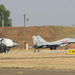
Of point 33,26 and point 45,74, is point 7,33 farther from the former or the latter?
point 45,74

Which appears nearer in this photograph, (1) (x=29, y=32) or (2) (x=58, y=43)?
(2) (x=58, y=43)

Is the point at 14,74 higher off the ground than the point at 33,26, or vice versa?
the point at 33,26


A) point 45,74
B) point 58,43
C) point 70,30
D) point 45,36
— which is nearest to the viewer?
point 45,74

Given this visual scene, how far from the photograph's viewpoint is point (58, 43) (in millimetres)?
61625

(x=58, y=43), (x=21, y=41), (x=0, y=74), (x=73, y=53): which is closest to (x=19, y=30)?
(x=21, y=41)

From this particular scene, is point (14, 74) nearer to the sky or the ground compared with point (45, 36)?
nearer to the ground

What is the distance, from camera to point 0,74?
13.9 metres

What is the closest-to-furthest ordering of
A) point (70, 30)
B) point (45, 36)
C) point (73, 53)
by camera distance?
point (73, 53) → point (45, 36) → point (70, 30)

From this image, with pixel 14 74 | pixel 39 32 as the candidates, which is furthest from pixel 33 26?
pixel 14 74

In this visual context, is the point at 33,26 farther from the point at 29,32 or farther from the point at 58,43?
the point at 58,43

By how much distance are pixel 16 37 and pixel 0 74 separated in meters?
70.5

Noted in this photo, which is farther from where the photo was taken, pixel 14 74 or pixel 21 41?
pixel 21 41

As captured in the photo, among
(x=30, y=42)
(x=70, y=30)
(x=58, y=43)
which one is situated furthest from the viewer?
(x=70, y=30)

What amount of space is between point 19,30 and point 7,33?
20.3ft
